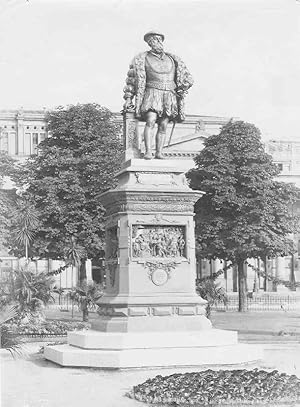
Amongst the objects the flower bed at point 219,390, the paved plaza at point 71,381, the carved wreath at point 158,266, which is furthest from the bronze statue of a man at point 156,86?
→ the flower bed at point 219,390

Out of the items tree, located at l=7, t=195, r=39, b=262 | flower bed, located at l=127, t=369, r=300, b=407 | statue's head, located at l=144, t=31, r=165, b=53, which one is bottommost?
flower bed, located at l=127, t=369, r=300, b=407

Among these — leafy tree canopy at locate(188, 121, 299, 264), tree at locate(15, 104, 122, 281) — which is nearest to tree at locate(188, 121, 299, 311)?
leafy tree canopy at locate(188, 121, 299, 264)

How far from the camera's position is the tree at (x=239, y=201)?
142 ft

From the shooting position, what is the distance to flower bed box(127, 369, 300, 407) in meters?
13.1

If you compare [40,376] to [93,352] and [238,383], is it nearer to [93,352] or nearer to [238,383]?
[93,352]

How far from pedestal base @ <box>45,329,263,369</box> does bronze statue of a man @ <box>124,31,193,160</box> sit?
4607 mm

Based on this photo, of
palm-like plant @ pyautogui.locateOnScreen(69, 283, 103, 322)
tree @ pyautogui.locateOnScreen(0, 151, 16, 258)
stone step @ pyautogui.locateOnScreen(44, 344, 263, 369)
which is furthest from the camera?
tree @ pyautogui.locateOnScreen(0, 151, 16, 258)

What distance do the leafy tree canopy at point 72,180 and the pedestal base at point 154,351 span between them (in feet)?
76.6

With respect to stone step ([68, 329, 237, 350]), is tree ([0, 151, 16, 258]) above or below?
above

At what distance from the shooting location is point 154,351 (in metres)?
17.2

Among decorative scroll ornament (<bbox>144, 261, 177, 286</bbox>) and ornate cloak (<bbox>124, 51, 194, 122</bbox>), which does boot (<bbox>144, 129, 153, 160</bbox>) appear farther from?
decorative scroll ornament (<bbox>144, 261, 177, 286</bbox>)

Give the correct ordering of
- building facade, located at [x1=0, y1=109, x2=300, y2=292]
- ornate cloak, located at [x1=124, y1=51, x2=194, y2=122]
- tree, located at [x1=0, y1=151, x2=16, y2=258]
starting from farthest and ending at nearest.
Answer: building facade, located at [x1=0, y1=109, x2=300, y2=292] → tree, located at [x1=0, y1=151, x2=16, y2=258] → ornate cloak, located at [x1=124, y1=51, x2=194, y2=122]

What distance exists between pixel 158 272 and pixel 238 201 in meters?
24.9

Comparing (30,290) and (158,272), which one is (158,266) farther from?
(30,290)
